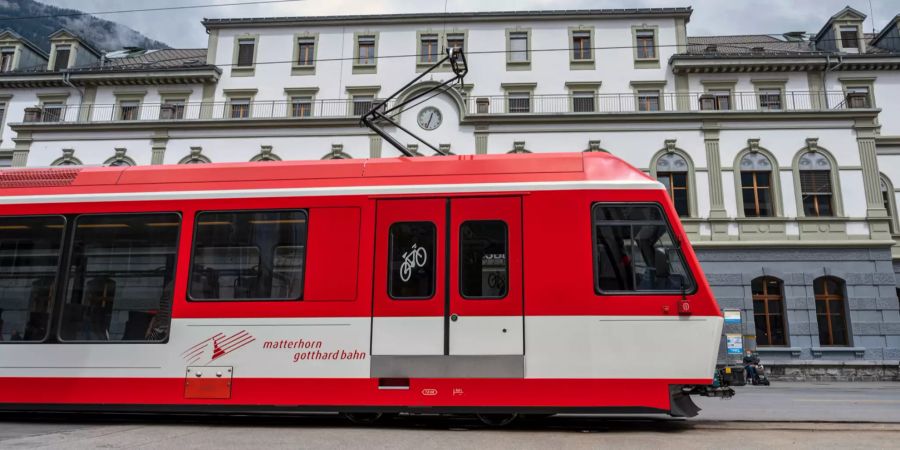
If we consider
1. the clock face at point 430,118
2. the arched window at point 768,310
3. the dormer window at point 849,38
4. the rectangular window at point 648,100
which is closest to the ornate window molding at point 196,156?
the clock face at point 430,118

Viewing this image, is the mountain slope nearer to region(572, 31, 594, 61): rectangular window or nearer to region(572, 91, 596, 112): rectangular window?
region(572, 31, 594, 61): rectangular window

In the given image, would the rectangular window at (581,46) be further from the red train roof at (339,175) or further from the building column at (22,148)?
the building column at (22,148)

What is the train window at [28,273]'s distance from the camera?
7.14 m

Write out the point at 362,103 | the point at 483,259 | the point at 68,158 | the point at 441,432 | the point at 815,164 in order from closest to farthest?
the point at 441,432 → the point at 483,259 → the point at 815,164 → the point at 68,158 → the point at 362,103

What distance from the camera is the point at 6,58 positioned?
2944 cm

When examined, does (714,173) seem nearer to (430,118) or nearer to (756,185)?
(756,185)

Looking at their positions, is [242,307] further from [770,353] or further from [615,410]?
[770,353]

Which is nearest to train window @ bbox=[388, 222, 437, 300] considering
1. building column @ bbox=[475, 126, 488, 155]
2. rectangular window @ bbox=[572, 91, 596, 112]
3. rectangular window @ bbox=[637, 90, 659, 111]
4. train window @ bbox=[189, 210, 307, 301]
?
train window @ bbox=[189, 210, 307, 301]

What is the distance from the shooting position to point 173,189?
24.0 ft

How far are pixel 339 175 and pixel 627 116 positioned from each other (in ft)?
57.8

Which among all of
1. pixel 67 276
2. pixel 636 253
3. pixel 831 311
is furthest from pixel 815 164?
pixel 67 276

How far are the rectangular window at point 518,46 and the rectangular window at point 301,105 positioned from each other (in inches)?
367

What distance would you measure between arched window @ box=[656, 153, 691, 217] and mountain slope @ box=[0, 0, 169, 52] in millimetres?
104581

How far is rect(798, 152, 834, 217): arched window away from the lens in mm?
21312
